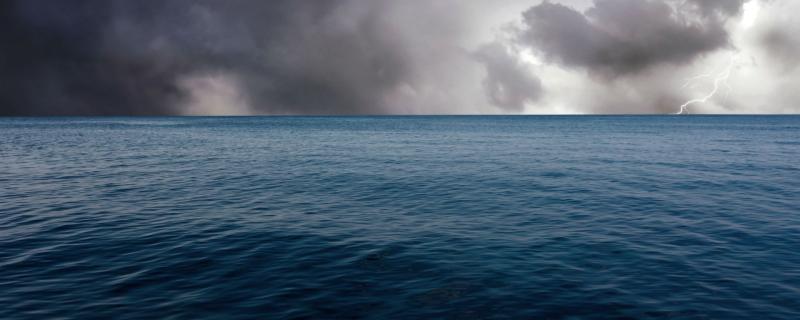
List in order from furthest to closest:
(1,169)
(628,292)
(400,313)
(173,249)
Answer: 1. (1,169)
2. (173,249)
3. (628,292)
4. (400,313)

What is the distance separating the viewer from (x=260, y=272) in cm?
1599

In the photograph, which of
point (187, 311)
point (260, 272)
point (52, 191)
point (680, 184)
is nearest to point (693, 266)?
point (260, 272)

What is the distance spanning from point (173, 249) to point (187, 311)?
668 centimetres

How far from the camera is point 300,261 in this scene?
17094 mm

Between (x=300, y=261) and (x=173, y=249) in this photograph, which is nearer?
(x=300, y=261)

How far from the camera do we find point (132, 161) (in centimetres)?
5162

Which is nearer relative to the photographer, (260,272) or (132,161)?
Result: (260,272)

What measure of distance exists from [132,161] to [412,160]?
30.6 m

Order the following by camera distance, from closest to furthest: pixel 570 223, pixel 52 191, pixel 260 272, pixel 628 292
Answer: pixel 628 292 → pixel 260 272 → pixel 570 223 → pixel 52 191

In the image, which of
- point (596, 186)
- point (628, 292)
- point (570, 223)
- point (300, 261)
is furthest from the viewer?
point (596, 186)

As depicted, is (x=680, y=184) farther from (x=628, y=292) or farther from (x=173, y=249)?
(x=173, y=249)

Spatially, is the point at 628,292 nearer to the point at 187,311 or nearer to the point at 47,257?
the point at 187,311

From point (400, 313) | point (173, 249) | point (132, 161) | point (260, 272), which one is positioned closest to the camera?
point (400, 313)

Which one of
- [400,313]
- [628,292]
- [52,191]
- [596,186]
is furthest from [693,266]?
[52,191]
